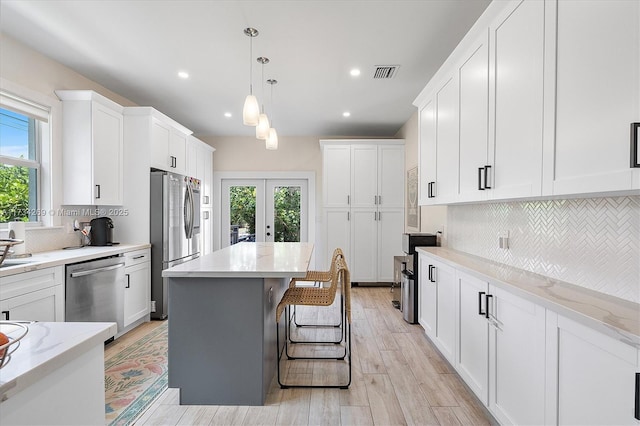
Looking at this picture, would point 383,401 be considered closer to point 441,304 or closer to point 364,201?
point 441,304

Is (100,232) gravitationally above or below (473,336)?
above

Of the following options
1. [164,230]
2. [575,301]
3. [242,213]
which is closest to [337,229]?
[242,213]

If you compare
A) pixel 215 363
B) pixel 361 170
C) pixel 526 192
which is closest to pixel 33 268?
pixel 215 363

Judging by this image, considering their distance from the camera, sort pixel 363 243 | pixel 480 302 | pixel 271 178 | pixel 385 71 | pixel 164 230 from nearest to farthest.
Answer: pixel 480 302
pixel 385 71
pixel 164 230
pixel 363 243
pixel 271 178

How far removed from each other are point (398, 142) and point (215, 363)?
14.7 feet

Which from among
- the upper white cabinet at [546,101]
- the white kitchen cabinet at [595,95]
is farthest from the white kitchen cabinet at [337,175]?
the white kitchen cabinet at [595,95]

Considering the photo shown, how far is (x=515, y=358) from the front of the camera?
5.33ft

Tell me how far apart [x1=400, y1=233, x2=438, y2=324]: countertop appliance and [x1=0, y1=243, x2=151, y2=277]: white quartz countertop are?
302cm

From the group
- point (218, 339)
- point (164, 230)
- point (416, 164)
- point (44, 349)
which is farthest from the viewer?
point (416, 164)

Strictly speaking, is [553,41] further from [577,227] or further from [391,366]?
[391,366]

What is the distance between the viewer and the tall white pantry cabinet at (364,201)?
18.1 feet

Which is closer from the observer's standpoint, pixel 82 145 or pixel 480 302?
pixel 480 302

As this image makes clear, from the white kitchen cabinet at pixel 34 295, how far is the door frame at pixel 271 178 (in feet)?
12.3

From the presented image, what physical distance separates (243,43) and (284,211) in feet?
12.4
